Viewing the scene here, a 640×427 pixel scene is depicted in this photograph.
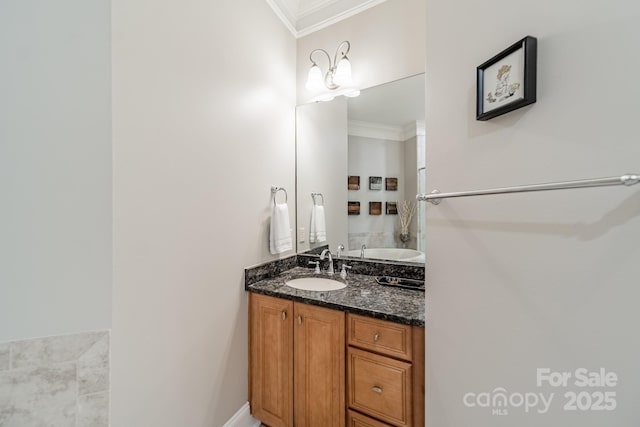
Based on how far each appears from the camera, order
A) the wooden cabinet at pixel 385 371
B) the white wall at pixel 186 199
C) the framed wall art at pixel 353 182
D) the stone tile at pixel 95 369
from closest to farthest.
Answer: the stone tile at pixel 95 369, the white wall at pixel 186 199, the wooden cabinet at pixel 385 371, the framed wall art at pixel 353 182

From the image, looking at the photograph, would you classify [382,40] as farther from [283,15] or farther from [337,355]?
[337,355]

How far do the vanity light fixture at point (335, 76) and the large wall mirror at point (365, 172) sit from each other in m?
0.07

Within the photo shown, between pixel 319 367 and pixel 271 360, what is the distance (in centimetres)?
34

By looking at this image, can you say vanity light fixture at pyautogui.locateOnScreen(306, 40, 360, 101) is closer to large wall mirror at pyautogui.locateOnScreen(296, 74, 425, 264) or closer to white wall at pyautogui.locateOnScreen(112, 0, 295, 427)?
large wall mirror at pyautogui.locateOnScreen(296, 74, 425, 264)

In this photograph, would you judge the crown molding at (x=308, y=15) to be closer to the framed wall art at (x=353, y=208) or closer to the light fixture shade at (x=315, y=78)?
the light fixture shade at (x=315, y=78)

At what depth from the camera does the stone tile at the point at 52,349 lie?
798mm

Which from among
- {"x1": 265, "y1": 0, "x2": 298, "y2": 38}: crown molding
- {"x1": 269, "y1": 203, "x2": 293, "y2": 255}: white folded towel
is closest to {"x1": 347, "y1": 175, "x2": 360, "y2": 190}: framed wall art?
{"x1": 269, "y1": 203, "x2": 293, "y2": 255}: white folded towel

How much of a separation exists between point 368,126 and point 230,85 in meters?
0.98

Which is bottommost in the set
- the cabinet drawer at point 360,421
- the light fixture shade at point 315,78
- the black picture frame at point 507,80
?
the cabinet drawer at point 360,421

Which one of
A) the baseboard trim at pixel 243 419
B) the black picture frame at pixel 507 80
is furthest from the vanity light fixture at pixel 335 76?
the baseboard trim at pixel 243 419

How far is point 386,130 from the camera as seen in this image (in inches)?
70.9

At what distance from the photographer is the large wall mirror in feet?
5.55

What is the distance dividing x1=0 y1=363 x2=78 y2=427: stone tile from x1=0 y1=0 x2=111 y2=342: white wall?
0.12 metres

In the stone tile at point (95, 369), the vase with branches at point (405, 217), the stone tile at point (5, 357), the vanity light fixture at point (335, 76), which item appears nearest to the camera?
the stone tile at point (5, 357)
